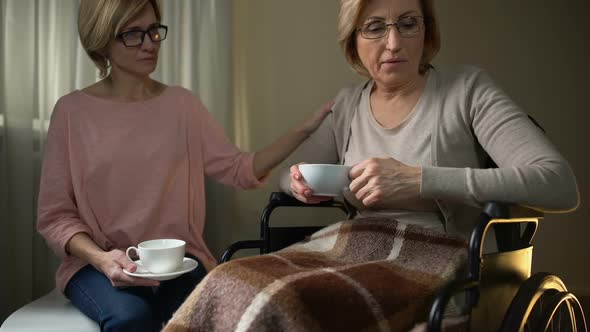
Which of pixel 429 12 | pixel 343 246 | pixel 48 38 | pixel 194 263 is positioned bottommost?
pixel 194 263

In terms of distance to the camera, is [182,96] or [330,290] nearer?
[330,290]

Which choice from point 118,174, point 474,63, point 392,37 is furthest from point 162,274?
point 474,63

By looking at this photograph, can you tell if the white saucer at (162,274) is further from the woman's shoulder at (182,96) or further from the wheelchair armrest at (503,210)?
the wheelchair armrest at (503,210)

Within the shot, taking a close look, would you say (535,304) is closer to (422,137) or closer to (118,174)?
(422,137)

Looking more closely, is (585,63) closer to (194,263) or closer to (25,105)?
(194,263)

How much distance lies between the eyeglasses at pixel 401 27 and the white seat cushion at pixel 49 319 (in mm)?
957

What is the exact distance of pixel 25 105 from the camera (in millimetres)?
1685

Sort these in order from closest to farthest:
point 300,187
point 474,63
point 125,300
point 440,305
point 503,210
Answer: point 440,305
point 503,210
point 300,187
point 125,300
point 474,63

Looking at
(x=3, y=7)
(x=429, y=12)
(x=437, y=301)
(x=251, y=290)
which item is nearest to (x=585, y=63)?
(x=429, y=12)

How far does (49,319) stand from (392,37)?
104cm

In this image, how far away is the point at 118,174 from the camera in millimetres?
1426

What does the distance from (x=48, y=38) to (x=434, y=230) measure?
1.43 meters

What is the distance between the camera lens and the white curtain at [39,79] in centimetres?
168

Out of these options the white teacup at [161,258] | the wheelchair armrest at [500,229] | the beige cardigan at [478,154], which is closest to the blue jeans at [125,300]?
the white teacup at [161,258]
